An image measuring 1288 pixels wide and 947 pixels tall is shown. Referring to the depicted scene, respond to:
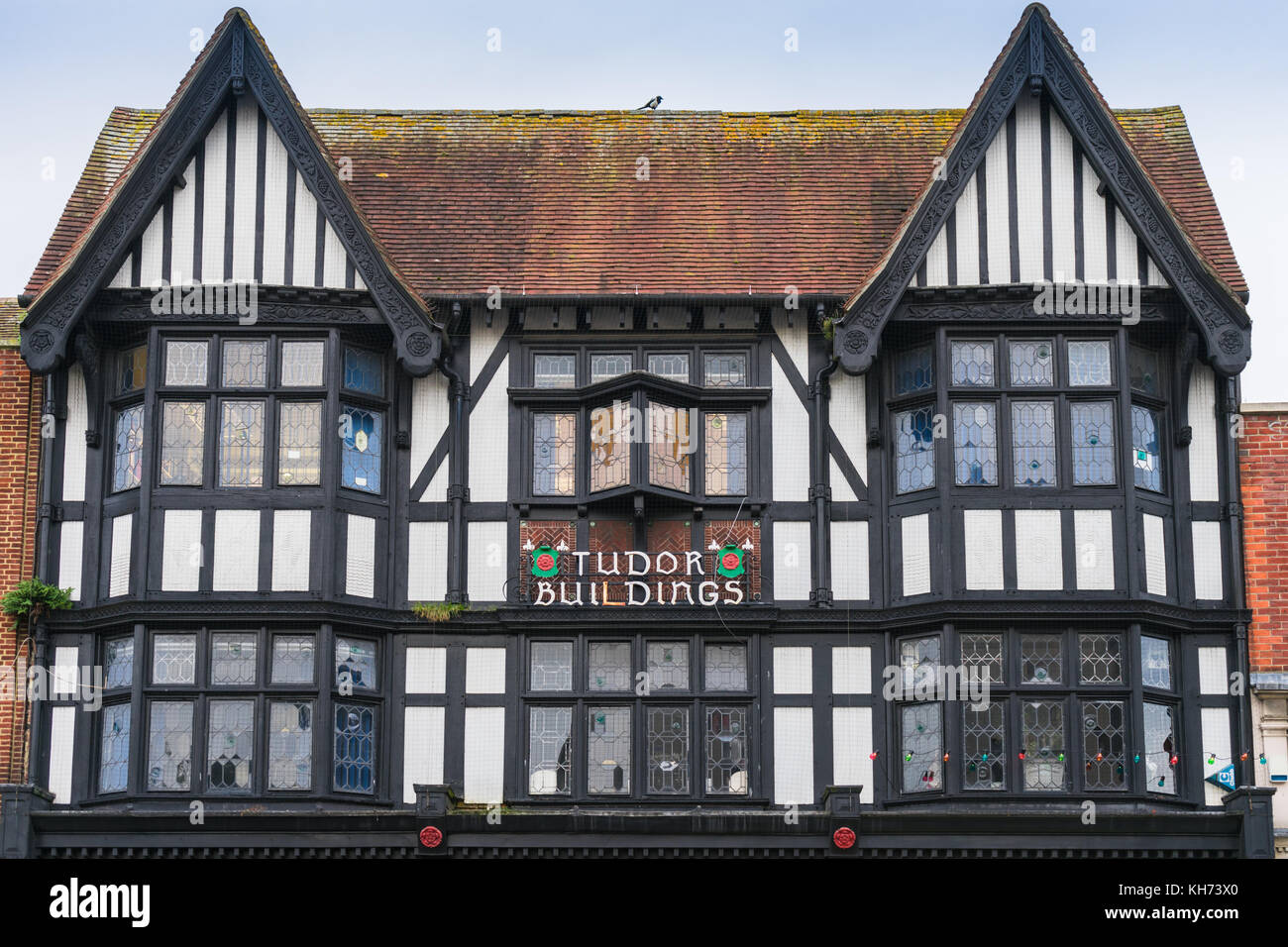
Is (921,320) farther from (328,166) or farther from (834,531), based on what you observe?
(328,166)

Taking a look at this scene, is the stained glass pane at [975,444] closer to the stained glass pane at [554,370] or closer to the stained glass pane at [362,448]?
the stained glass pane at [554,370]

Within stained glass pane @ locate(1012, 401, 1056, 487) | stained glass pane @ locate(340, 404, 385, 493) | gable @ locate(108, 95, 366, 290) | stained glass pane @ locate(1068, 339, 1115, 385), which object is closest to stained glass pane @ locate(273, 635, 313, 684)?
stained glass pane @ locate(340, 404, 385, 493)

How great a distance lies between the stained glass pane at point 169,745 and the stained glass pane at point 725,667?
6.59 m

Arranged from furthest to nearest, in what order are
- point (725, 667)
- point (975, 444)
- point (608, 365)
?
1. point (608, 365)
2. point (725, 667)
3. point (975, 444)

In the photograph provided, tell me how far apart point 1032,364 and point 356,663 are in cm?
952

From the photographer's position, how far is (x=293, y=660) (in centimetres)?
3038

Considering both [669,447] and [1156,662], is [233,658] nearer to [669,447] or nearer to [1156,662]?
[669,447]

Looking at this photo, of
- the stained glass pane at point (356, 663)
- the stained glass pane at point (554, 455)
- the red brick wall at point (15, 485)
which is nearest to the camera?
the stained glass pane at point (356, 663)

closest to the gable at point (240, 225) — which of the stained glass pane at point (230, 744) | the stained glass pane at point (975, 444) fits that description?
the stained glass pane at point (230, 744)

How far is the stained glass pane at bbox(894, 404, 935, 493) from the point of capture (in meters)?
31.1

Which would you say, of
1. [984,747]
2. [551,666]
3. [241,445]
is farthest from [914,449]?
[241,445]

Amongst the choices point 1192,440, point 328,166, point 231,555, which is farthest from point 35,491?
point 1192,440

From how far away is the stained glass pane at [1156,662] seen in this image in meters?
30.5

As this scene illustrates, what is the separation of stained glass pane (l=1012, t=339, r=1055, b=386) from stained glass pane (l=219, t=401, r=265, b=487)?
32.0 ft
